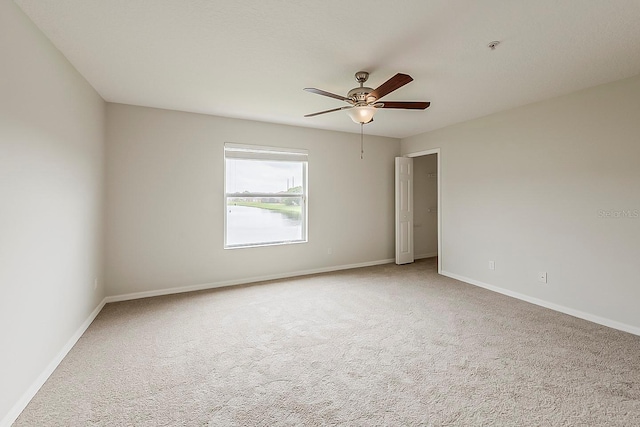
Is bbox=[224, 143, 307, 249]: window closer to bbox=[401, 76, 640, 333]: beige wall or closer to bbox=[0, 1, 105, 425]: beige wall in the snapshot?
bbox=[0, 1, 105, 425]: beige wall

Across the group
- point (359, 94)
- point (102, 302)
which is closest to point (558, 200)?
point (359, 94)

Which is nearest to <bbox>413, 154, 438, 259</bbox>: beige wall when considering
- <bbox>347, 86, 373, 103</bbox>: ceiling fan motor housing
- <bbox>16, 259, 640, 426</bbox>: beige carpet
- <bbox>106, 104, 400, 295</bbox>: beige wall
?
<bbox>106, 104, 400, 295</bbox>: beige wall

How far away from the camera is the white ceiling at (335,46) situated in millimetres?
1792

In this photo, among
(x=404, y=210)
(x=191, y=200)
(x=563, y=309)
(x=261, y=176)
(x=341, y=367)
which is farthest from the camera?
(x=404, y=210)

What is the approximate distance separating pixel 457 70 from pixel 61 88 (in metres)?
3.36

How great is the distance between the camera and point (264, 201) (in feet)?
14.8

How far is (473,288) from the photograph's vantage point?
13.4ft

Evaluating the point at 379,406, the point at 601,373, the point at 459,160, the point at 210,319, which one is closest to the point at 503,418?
the point at 379,406

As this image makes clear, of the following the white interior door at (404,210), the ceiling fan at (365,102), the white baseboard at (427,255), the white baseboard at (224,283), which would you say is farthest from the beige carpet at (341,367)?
the white baseboard at (427,255)

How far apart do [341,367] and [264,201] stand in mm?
2871

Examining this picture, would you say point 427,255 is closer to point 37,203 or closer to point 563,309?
point 563,309

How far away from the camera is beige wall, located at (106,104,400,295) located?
11.8 ft

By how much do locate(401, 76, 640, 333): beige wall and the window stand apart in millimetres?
2522

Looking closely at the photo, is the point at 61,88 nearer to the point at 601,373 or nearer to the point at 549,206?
the point at 601,373
